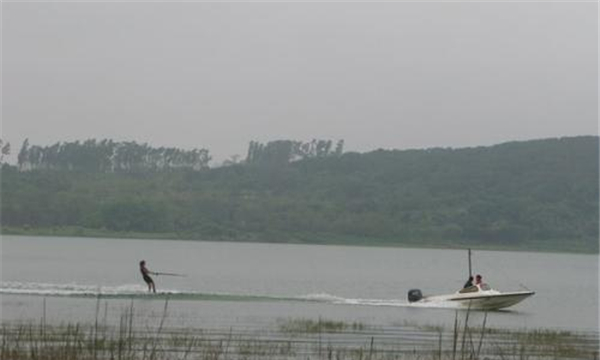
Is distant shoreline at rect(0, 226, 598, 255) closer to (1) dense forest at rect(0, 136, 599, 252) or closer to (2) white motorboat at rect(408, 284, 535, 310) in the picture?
(1) dense forest at rect(0, 136, 599, 252)

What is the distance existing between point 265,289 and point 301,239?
125756 mm

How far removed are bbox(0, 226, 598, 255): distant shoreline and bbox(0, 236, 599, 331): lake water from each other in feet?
116

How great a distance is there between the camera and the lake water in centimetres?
4153

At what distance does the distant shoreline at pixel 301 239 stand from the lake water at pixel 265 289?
35378mm

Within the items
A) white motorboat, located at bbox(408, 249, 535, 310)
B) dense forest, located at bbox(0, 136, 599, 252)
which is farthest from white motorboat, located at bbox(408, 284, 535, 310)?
dense forest, located at bbox(0, 136, 599, 252)

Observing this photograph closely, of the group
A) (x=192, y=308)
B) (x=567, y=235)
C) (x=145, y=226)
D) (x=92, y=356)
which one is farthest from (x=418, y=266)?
(x=92, y=356)

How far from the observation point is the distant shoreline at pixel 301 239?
175250 mm

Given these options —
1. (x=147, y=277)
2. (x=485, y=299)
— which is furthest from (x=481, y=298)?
(x=147, y=277)

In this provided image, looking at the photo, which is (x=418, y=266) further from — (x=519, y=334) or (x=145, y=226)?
(x=519, y=334)

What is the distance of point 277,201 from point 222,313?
157 m

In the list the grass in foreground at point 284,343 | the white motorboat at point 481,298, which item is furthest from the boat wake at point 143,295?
the grass in foreground at point 284,343

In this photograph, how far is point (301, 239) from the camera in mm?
190750

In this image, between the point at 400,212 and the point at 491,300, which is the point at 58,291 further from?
the point at 400,212

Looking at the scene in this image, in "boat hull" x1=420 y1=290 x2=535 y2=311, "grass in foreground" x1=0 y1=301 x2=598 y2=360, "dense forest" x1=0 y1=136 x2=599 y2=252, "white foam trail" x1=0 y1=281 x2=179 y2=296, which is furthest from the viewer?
"dense forest" x1=0 y1=136 x2=599 y2=252
